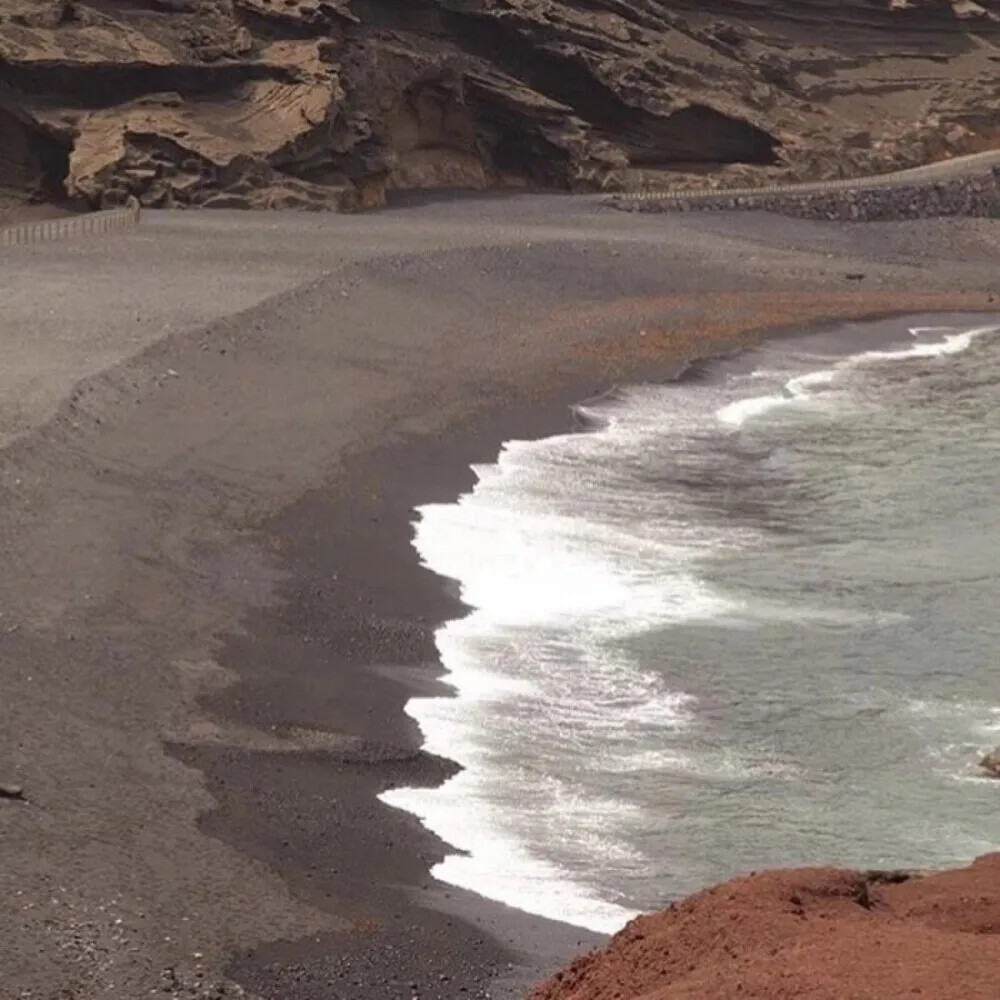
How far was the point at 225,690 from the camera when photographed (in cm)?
1526

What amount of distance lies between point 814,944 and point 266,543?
42.7ft

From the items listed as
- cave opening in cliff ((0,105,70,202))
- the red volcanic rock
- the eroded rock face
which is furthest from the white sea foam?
the red volcanic rock

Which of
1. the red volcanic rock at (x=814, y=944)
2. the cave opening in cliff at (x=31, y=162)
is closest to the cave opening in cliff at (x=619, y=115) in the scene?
the cave opening in cliff at (x=31, y=162)

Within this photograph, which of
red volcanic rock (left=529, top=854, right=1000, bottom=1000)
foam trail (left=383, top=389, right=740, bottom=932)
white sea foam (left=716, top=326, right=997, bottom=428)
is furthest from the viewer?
white sea foam (left=716, top=326, right=997, bottom=428)

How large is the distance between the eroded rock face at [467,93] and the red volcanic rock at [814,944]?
33.6 meters

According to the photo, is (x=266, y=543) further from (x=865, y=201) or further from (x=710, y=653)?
(x=865, y=201)

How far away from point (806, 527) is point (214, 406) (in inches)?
255

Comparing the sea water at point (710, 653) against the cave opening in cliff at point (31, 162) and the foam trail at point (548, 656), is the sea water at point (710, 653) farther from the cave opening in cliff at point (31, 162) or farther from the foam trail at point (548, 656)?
the cave opening in cliff at point (31, 162)

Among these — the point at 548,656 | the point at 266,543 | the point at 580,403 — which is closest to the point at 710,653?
the point at 548,656

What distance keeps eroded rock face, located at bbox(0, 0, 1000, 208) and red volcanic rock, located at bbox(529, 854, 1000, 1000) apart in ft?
110

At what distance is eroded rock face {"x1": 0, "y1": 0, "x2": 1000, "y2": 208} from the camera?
4100 cm

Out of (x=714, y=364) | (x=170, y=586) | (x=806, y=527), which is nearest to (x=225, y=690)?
(x=170, y=586)

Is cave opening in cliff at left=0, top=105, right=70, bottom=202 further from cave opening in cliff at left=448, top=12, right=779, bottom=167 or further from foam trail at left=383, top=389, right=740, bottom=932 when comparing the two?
foam trail at left=383, top=389, right=740, bottom=932

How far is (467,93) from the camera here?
4741 centimetres
